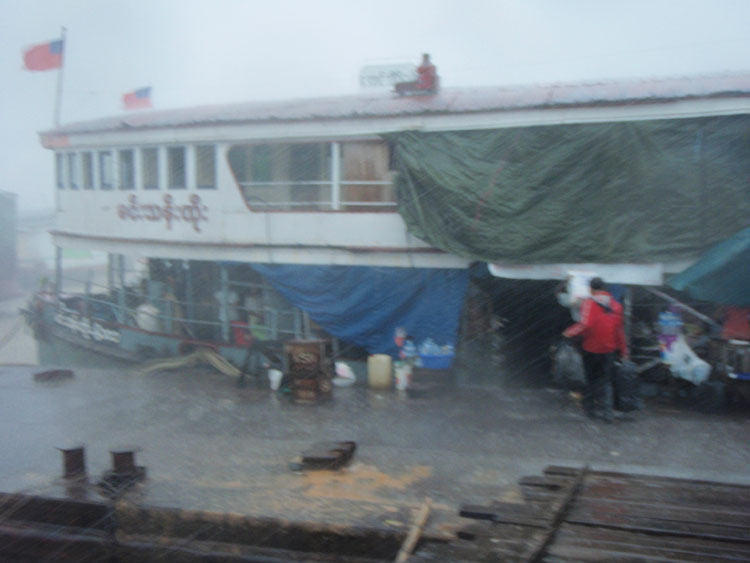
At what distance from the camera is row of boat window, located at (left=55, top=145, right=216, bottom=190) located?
12.0 meters

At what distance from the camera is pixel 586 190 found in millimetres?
8914

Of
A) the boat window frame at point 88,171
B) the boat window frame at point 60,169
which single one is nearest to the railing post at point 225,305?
the boat window frame at point 88,171

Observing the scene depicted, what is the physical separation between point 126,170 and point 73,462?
7481 mm

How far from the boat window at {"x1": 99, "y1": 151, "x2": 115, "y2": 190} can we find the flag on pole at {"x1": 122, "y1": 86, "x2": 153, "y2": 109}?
20.5 ft

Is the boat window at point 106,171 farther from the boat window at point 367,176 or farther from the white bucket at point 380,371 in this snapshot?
the white bucket at point 380,371

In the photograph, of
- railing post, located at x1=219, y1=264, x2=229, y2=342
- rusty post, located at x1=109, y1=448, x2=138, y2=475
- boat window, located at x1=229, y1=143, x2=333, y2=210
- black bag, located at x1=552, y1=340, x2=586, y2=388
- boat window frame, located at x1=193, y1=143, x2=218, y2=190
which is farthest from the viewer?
railing post, located at x1=219, y1=264, x2=229, y2=342

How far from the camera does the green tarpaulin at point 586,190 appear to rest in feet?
27.8

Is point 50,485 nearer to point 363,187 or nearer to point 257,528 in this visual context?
point 257,528

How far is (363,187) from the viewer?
10.9 meters

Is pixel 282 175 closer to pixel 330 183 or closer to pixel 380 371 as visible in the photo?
pixel 330 183

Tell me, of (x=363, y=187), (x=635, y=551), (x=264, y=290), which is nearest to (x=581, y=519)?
(x=635, y=551)

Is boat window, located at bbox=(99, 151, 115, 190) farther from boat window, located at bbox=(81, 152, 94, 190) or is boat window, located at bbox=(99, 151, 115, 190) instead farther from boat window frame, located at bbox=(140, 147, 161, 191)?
boat window frame, located at bbox=(140, 147, 161, 191)

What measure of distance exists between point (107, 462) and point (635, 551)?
5606mm

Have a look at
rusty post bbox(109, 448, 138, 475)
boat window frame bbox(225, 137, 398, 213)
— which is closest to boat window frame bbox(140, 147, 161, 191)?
boat window frame bbox(225, 137, 398, 213)
